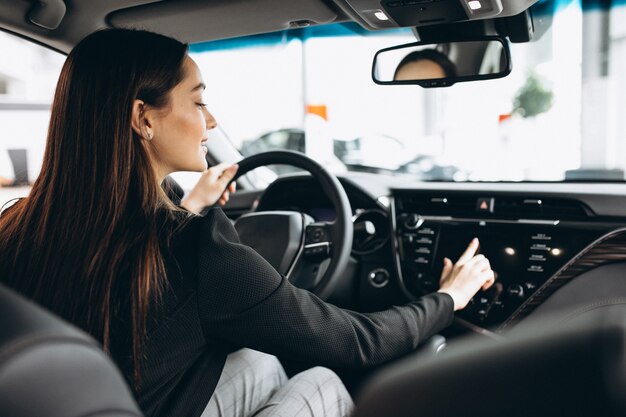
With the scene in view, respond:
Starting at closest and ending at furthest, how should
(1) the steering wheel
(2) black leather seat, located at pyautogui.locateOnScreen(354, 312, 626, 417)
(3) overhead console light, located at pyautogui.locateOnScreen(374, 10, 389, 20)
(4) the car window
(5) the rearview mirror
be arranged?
(2) black leather seat, located at pyautogui.locateOnScreen(354, 312, 626, 417) → (3) overhead console light, located at pyautogui.locateOnScreen(374, 10, 389, 20) → (5) the rearview mirror → (1) the steering wheel → (4) the car window

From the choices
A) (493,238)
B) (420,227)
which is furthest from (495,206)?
(420,227)

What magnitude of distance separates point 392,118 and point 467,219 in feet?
43.3

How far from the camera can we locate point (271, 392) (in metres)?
2.13

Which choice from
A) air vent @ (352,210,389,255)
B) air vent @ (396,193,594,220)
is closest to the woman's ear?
air vent @ (352,210,389,255)

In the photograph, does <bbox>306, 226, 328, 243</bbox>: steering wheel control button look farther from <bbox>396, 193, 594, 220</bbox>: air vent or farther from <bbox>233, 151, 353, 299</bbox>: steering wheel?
<bbox>396, 193, 594, 220</bbox>: air vent

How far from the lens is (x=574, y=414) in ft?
1.68

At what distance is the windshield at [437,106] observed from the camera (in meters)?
3.10

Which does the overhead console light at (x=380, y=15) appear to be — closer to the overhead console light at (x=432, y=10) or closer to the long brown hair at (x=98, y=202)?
the overhead console light at (x=432, y=10)

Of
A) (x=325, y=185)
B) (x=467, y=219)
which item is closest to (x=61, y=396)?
(x=325, y=185)

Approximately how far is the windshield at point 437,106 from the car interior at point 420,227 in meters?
0.04

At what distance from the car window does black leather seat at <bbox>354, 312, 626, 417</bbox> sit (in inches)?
91.0

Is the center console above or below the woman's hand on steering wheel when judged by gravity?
below

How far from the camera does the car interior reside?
1.79ft

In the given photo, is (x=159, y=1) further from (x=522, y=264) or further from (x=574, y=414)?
(x=574, y=414)
